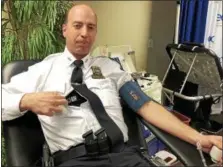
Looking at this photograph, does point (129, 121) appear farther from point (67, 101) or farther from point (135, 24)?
point (135, 24)

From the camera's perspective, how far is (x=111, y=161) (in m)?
1.02

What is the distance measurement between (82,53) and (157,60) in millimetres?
872

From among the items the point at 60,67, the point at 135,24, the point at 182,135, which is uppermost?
the point at 135,24

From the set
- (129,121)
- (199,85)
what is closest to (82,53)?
(129,121)

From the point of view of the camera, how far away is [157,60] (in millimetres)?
1964

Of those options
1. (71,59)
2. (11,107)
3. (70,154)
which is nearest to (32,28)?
(71,59)

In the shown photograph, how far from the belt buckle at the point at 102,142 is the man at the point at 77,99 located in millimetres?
19

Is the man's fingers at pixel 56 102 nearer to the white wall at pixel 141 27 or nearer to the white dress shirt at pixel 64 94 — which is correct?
the white dress shirt at pixel 64 94

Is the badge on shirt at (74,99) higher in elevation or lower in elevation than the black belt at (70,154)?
higher

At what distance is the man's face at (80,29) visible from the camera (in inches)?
46.1

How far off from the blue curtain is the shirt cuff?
1332mm

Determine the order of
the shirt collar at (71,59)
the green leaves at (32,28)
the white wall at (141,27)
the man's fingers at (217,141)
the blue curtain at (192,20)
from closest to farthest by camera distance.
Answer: the man's fingers at (217,141), the shirt collar at (71,59), the green leaves at (32,28), the white wall at (141,27), the blue curtain at (192,20)

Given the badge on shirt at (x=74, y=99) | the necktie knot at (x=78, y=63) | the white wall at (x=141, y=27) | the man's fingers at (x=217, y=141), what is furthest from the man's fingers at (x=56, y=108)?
the white wall at (x=141, y=27)

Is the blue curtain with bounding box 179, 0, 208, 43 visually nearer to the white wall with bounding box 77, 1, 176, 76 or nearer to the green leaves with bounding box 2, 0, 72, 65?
the white wall with bounding box 77, 1, 176, 76
